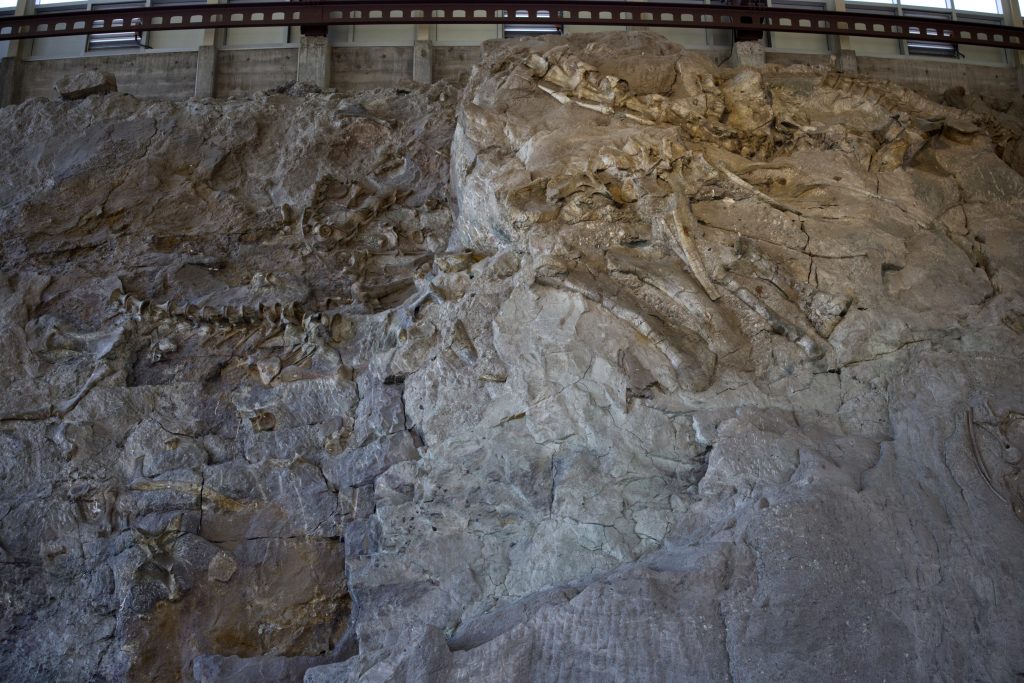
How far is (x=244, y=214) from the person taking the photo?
7.95 meters

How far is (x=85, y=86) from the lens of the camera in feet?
29.0

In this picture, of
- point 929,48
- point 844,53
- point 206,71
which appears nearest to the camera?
point 206,71

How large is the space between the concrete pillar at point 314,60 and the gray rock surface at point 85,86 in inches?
86.7

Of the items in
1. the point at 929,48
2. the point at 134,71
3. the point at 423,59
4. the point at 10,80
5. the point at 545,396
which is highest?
the point at 929,48

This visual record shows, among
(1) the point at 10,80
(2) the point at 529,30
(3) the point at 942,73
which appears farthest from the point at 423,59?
(3) the point at 942,73

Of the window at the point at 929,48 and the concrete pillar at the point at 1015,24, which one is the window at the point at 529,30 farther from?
the concrete pillar at the point at 1015,24

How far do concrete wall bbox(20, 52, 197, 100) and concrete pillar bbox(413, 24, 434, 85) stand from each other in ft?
9.36

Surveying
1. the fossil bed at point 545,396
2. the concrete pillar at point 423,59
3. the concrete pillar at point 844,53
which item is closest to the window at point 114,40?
the fossil bed at point 545,396

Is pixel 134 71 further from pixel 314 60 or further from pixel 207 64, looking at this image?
pixel 314 60

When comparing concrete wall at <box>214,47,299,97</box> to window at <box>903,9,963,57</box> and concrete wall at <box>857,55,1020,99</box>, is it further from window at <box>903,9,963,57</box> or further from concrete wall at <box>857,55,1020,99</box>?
window at <box>903,9,963,57</box>

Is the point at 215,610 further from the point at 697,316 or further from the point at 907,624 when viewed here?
the point at 907,624

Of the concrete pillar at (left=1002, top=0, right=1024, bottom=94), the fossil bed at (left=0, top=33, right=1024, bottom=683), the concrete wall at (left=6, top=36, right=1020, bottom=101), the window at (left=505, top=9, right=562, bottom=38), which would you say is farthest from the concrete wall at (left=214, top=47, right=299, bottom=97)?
the concrete pillar at (left=1002, top=0, right=1024, bottom=94)

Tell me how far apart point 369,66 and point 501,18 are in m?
2.35

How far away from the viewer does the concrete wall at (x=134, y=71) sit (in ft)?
33.8
